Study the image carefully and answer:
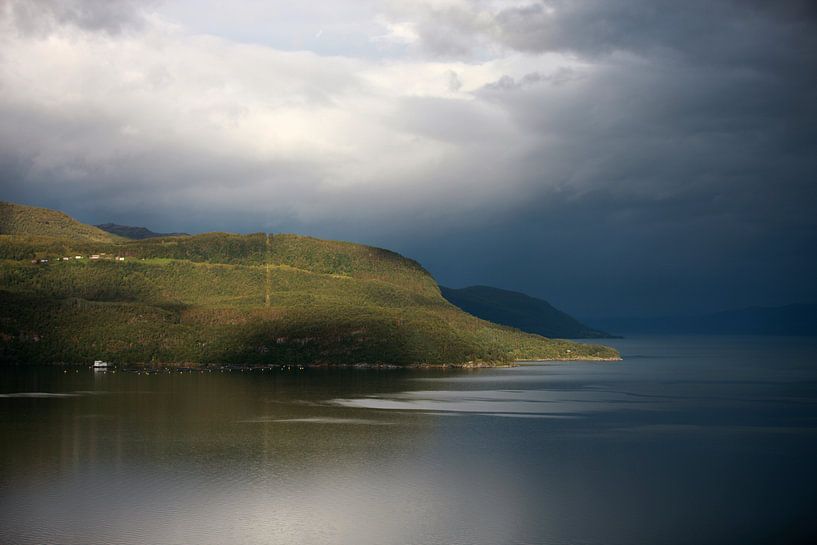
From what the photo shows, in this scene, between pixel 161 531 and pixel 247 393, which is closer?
pixel 161 531

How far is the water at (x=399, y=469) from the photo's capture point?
58.0 meters

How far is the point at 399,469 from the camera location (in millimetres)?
78688

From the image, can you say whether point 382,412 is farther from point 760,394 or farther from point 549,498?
point 760,394

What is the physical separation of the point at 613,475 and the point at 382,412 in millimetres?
47993

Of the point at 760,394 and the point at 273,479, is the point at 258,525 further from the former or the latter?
the point at 760,394

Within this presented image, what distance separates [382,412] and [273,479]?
4726cm

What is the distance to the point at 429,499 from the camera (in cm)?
6694

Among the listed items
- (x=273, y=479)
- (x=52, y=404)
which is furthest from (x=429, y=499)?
(x=52, y=404)

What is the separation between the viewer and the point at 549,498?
6725 cm

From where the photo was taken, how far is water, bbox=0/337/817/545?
190ft

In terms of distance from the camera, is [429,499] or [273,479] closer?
[429,499]

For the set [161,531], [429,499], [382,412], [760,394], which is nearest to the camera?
[161,531]

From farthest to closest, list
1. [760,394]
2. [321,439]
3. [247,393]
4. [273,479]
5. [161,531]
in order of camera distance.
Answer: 1. [760,394]
2. [247,393]
3. [321,439]
4. [273,479]
5. [161,531]

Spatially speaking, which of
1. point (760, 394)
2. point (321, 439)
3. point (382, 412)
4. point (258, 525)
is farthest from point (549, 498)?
point (760, 394)
